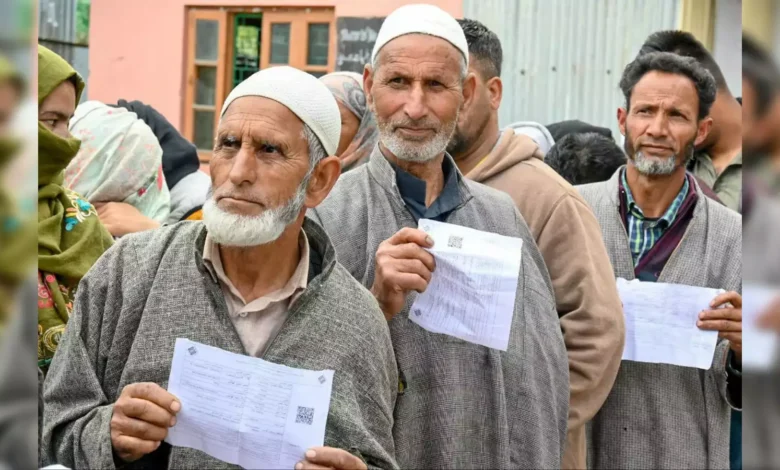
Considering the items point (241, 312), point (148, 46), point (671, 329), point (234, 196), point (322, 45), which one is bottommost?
point (671, 329)

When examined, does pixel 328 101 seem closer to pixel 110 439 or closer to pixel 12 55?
pixel 110 439

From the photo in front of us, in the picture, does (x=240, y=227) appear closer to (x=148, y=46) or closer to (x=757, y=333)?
(x=757, y=333)

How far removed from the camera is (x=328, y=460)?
1.76 metres

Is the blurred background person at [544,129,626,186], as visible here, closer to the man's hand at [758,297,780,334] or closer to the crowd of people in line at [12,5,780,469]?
the crowd of people in line at [12,5,780,469]

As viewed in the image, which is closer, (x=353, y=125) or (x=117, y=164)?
(x=353, y=125)

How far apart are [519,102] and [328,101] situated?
6498 millimetres

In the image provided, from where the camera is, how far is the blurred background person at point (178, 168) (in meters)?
4.22

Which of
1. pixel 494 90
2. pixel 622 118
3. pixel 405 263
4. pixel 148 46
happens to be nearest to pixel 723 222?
pixel 622 118

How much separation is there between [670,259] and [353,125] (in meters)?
1.20

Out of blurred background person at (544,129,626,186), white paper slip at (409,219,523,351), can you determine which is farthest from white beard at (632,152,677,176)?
white paper slip at (409,219,523,351)

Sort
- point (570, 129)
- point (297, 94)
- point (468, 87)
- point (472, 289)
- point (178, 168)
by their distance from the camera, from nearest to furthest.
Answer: point (297, 94) → point (472, 289) → point (468, 87) → point (178, 168) → point (570, 129)

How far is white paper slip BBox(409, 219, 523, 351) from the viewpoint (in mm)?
2234

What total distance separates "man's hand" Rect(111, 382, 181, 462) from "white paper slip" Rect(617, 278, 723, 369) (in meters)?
1.71

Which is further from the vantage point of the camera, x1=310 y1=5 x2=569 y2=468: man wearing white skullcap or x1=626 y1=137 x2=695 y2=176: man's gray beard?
x1=626 y1=137 x2=695 y2=176: man's gray beard
